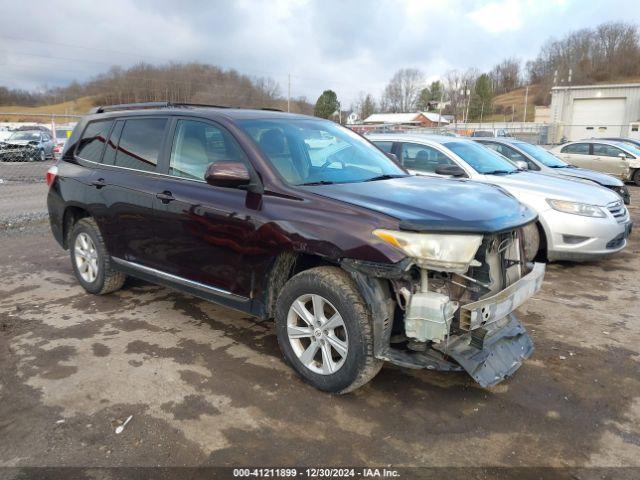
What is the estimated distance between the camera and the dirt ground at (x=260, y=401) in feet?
8.98

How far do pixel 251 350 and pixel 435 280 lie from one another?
1673 mm

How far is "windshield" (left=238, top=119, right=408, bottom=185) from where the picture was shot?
3.73 metres

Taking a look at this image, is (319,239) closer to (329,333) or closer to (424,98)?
(329,333)

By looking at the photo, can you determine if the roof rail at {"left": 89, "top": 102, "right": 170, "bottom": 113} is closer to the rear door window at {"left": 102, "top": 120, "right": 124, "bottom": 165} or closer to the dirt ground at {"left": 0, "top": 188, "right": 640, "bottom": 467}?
the rear door window at {"left": 102, "top": 120, "right": 124, "bottom": 165}

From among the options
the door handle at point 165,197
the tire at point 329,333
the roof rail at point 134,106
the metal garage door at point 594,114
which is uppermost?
the metal garage door at point 594,114

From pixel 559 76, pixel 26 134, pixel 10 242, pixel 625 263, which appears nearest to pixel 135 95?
pixel 26 134

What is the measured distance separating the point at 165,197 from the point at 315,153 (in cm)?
128

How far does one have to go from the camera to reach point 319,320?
330 centimetres

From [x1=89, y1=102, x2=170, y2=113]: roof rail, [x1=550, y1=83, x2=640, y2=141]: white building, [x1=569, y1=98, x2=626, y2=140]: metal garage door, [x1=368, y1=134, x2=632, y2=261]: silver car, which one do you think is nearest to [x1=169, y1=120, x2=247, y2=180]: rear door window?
[x1=89, y1=102, x2=170, y2=113]: roof rail

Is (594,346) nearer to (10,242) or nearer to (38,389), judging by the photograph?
Answer: (38,389)

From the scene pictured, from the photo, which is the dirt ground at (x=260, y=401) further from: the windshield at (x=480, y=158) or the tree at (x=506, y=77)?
the tree at (x=506, y=77)

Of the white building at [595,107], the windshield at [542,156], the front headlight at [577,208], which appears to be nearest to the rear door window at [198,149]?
the front headlight at [577,208]

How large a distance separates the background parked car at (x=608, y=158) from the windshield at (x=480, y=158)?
10.9 m

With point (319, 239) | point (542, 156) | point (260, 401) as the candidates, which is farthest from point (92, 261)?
point (542, 156)
